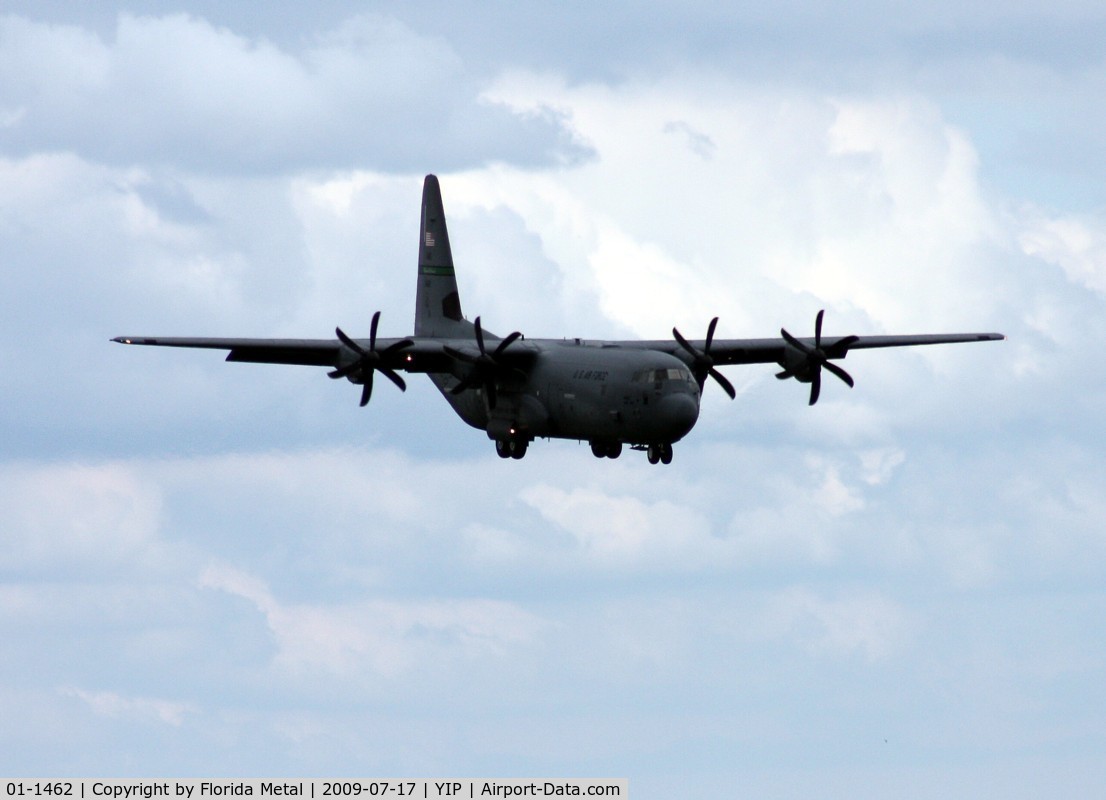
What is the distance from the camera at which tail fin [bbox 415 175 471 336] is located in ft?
246

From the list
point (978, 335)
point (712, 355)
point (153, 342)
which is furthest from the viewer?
point (978, 335)

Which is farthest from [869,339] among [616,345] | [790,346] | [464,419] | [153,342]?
[153,342]

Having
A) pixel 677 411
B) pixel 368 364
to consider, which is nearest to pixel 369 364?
pixel 368 364

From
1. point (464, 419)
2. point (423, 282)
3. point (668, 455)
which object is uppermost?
point (423, 282)

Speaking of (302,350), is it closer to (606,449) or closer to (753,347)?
(606,449)

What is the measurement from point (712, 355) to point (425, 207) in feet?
49.4

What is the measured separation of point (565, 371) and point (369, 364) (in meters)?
6.55

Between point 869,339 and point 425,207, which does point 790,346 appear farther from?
point 425,207

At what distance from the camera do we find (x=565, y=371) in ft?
211

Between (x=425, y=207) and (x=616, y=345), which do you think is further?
(x=425, y=207)

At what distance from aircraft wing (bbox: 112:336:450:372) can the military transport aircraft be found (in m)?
0.03

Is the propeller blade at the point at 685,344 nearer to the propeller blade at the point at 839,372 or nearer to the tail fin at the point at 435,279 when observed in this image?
the propeller blade at the point at 839,372

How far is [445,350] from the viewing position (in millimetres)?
65812

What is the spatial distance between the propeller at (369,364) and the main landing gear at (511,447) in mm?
5311
